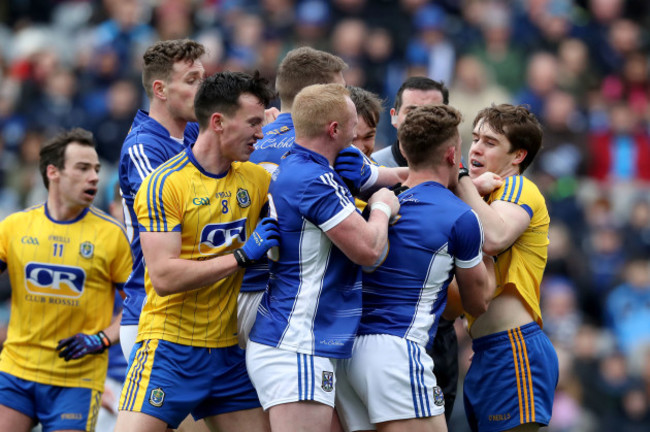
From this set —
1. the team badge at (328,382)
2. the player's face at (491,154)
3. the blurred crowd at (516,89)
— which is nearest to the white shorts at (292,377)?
the team badge at (328,382)

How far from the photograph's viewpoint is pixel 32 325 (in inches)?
285

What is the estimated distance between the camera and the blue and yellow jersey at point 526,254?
5773mm

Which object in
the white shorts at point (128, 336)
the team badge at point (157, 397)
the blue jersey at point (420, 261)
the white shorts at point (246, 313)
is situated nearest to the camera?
the blue jersey at point (420, 261)

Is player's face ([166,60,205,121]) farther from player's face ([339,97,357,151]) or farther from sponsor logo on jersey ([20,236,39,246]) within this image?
sponsor logo on jersey ([20,236,39,246])

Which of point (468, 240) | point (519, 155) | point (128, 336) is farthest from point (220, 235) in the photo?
point (519, 155)

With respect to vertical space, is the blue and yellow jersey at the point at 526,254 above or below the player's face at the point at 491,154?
below

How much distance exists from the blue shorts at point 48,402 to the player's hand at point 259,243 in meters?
2.61

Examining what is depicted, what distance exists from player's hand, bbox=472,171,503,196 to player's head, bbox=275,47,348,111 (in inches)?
43.4

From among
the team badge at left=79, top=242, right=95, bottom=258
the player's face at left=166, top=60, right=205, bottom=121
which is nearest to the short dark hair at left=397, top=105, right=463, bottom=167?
the player's face at left=166, top=60, right=205, bottom=121

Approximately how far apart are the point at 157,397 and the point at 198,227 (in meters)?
0.93

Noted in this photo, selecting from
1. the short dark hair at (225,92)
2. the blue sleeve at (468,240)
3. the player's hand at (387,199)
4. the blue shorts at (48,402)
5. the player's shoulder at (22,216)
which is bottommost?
the blue shorts at (48,402)

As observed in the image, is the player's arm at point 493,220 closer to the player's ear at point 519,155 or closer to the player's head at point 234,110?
the player's ear at point 519,155

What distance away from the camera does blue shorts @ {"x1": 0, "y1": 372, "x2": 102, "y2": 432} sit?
7074mm

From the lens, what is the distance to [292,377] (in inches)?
198
